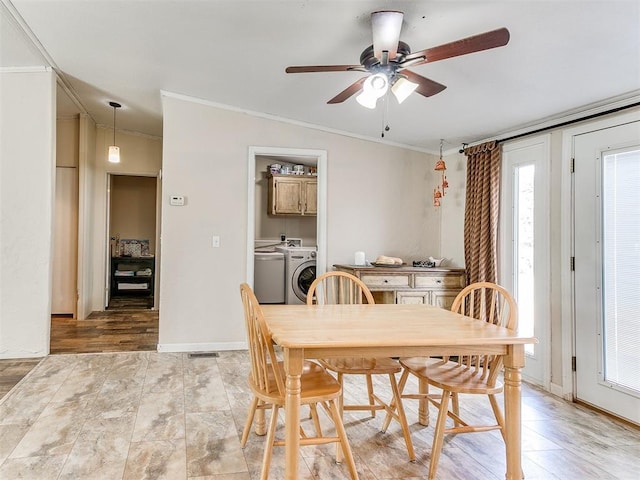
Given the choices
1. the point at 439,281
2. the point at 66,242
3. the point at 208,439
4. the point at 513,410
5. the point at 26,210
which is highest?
the point at 26,210

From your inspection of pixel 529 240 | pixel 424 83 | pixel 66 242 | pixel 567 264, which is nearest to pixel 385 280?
pixel 529 240

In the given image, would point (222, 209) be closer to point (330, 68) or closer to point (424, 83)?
point (330, 68)

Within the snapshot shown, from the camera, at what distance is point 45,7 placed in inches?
110

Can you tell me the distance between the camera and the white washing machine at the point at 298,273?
563 cm

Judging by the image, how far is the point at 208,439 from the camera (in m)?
2.34

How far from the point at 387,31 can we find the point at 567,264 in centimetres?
220

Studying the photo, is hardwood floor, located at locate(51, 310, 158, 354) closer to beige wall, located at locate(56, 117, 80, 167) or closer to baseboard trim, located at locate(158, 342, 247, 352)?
baseboard trim, located at locate(158, 342, 247, 352)

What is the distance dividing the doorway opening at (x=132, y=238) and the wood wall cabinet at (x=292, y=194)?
7.51ft

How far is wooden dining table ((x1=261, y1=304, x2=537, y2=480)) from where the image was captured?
169 cm

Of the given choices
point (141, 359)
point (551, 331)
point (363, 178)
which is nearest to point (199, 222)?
point (141, 359)

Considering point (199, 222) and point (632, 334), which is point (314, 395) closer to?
point (632, 334)

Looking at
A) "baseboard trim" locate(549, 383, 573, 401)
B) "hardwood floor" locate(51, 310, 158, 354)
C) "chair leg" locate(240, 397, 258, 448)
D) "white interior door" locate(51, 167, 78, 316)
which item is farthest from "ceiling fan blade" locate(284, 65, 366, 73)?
"white interior door" locate(51, 167, 78, 316)

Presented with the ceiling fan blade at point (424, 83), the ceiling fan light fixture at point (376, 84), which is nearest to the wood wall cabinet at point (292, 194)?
the ceiling fan blade at point (424, 83)

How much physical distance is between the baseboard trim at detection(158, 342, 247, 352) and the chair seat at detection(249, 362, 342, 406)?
2.23 m
